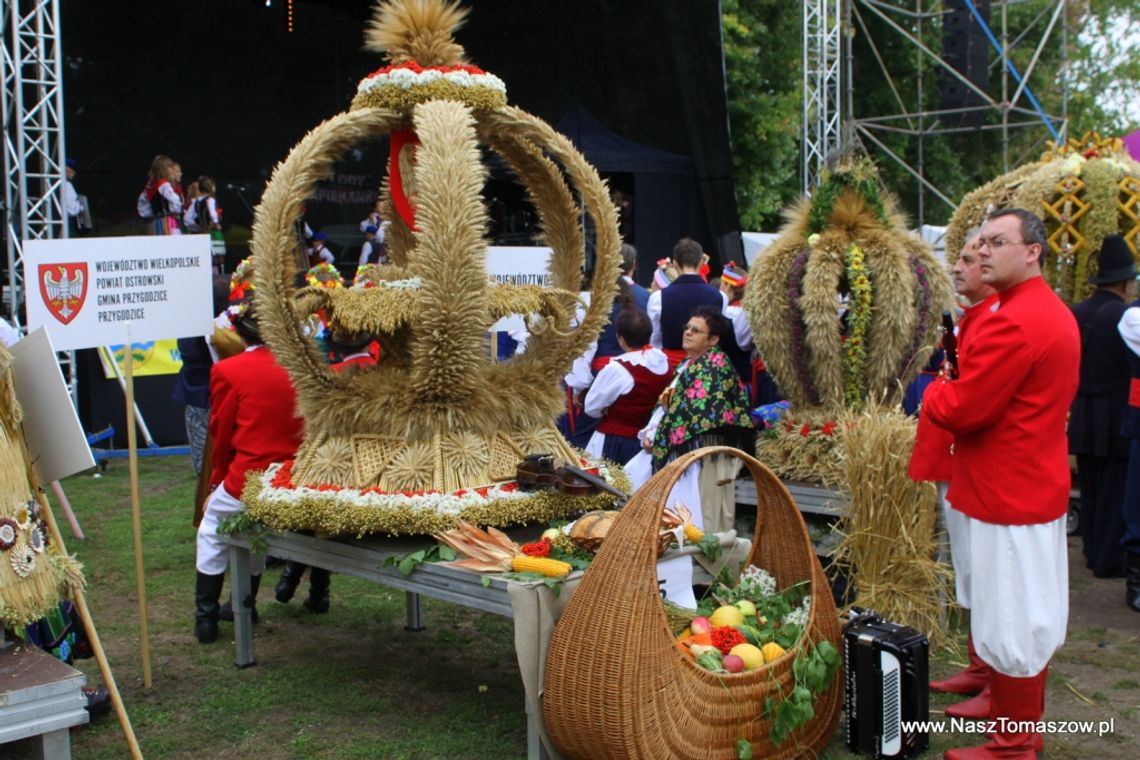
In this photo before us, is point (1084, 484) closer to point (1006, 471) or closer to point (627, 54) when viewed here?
point (1006, 471)

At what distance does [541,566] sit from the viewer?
3.73m

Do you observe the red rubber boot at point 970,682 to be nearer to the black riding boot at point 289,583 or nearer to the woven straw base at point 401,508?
the woven straw base at point 401,508

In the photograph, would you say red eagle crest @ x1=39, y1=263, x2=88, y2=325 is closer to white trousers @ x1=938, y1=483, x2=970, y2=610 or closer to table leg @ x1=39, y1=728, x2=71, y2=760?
table leg @ x1=39, y1=728, x2=71, y2=760

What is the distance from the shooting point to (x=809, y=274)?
5473 millimetres

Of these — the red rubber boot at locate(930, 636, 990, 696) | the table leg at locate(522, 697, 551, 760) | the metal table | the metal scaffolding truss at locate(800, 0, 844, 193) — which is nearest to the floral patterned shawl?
the red rubber boot at locate(930, 636, 990, 696)

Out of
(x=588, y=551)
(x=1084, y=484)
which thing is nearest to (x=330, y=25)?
(x=1084, y=484)

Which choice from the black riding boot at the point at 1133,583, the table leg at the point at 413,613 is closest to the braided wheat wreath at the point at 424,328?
the table leg at the point at 413,613

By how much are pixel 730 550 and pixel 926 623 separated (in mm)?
1168

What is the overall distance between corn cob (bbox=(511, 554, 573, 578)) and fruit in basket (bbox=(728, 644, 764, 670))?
60 centimetres

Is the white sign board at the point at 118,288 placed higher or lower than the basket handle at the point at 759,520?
higher

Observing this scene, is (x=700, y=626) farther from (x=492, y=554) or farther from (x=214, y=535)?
(x=214, y=535)

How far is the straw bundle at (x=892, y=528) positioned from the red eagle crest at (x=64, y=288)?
334 cm

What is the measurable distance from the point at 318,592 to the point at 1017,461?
344 centimetres

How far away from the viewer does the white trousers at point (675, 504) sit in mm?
3963
